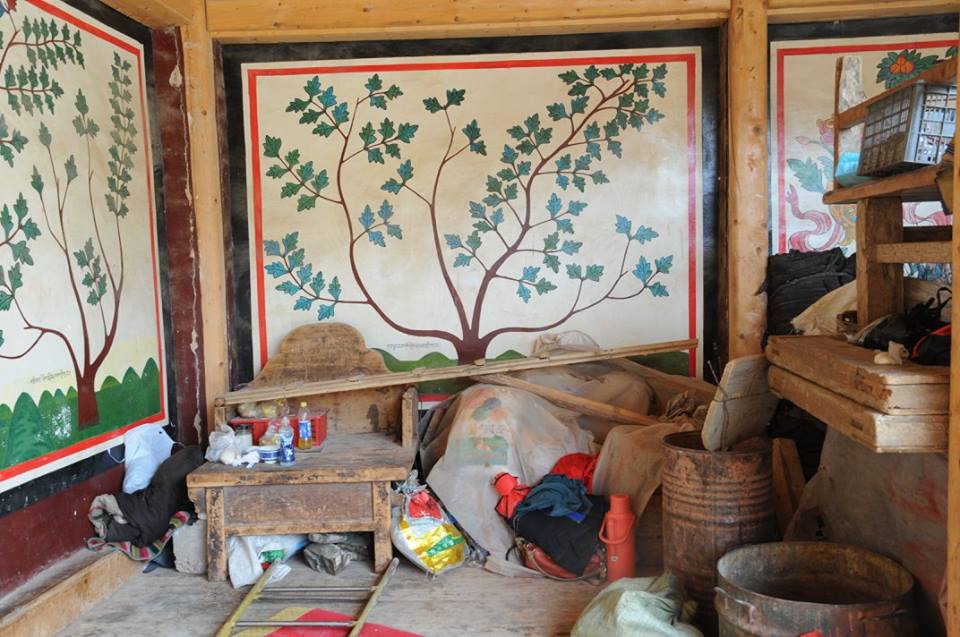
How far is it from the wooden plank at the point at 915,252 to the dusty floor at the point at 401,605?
1.94 metres

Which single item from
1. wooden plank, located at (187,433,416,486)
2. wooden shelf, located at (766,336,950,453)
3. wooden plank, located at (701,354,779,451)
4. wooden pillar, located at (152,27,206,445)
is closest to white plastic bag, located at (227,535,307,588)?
wooden plank, located at (187,433,416,486)

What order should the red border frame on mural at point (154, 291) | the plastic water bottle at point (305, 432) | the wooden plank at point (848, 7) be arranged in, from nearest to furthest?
the red border frame on mural at point (154, 291) < the plastic water bottle at point (305, 432) < the wooden plank at point (848, 7)

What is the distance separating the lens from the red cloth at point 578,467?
4.53m

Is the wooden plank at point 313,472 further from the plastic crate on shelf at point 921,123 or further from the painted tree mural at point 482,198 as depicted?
the plastic crate on shelf at point 921,123

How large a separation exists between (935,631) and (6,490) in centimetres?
350

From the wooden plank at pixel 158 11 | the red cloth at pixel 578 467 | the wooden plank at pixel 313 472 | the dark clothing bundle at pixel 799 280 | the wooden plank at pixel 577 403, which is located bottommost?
the red cloth at pixel 578 467

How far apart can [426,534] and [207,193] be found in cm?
232

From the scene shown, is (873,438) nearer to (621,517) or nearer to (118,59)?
(621,517)

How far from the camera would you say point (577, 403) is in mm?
4887

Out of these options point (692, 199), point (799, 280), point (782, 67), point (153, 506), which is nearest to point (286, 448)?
point (153, 506)

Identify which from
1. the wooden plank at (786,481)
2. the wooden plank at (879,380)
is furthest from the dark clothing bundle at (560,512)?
the wooden plank at (879,380)

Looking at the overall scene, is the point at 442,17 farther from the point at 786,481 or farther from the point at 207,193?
the point at 786,481

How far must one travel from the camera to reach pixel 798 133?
16.8ft

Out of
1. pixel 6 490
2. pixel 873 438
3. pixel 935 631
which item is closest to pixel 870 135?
pixel 873 438
